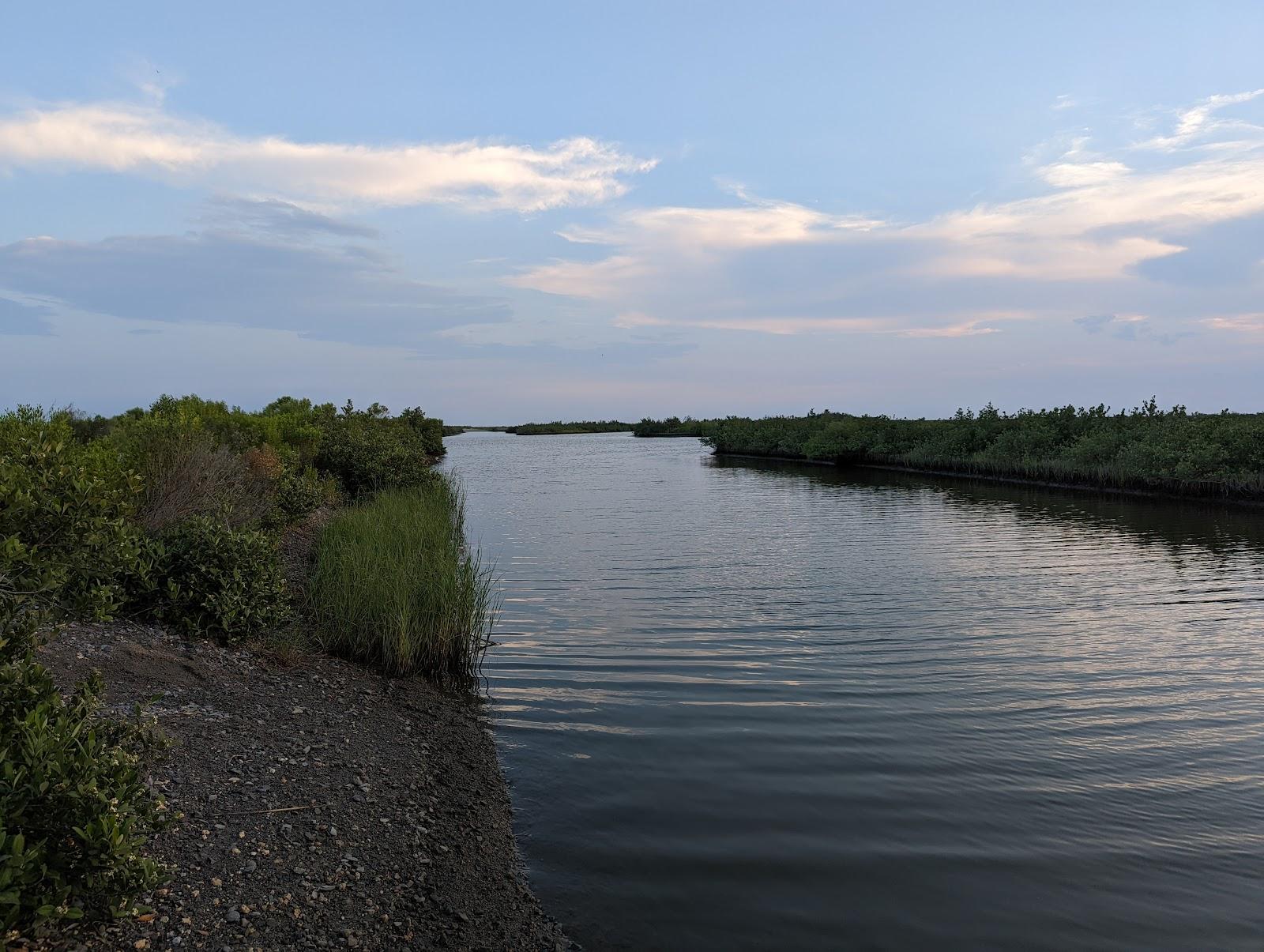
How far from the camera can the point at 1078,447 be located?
36.2m

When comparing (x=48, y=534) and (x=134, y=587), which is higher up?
(x=48, y=534)

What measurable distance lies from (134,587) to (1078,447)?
3664 centimetres

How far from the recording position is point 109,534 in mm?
6074

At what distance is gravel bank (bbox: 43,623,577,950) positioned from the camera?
14.8ft

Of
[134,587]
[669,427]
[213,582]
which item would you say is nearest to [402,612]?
[213,582]

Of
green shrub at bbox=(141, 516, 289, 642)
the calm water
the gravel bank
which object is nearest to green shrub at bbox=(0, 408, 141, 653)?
the gravel bank

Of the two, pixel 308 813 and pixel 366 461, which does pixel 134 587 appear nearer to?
pixel 308 813

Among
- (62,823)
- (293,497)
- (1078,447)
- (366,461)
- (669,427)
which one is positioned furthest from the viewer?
(669,427)

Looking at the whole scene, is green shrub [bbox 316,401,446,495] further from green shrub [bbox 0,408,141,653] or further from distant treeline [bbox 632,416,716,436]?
distant treeline [bbox 632,416,716,436]

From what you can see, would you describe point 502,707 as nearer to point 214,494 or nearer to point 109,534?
point 109,534

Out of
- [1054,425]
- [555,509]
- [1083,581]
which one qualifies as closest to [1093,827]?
[1083,581]

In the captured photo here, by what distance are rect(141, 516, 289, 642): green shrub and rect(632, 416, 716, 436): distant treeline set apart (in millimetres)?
128336

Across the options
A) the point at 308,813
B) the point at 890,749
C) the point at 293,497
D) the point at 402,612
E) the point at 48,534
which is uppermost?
the point at 48,534

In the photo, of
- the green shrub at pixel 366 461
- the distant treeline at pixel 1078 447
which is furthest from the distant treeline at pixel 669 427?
the green shrub at pixel 366 461
